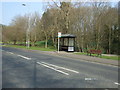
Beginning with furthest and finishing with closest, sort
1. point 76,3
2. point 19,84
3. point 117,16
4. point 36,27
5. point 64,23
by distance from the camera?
point 36,27, point 64,23, point 76,3, point 117,16, point 19,84

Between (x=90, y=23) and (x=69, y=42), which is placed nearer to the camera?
(x=69, y=42)

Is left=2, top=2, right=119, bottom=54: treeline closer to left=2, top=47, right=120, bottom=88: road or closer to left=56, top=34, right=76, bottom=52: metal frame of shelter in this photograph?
left=56, top=34, right=76, bottom=52: metal frame of shelter

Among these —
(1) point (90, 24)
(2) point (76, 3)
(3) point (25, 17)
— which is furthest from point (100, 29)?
(3) point (25, 17)

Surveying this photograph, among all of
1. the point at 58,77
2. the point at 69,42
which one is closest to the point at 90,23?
the point at 69,42

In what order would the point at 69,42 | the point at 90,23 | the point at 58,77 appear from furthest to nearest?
the point at 90,23 → the point at 69,42 → the point at 58,77

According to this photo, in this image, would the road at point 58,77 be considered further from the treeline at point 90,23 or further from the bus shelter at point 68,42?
the treeline at point 90,23

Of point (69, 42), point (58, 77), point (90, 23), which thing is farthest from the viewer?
Result: point (90, 23)

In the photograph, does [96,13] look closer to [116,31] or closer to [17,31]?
[116,31]

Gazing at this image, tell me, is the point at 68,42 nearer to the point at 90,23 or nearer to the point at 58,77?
the point at 90,23

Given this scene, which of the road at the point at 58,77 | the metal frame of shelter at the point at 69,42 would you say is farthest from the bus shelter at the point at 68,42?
the road at the point at 58,77

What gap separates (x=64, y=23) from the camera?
33000mm

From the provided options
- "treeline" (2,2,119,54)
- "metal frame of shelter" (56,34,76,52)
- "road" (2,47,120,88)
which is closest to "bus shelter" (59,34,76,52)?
"metal frame of shelter" (56,34,76,52)

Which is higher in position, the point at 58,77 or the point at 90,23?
the point at 90,23

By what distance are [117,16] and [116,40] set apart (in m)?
4.08
